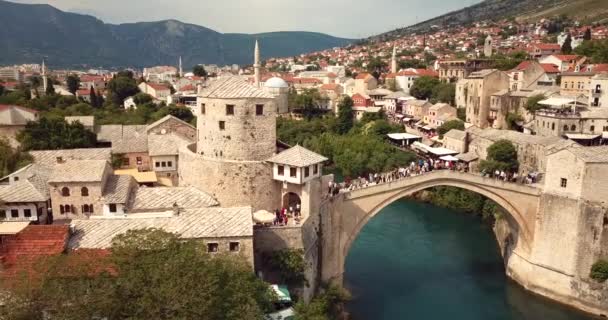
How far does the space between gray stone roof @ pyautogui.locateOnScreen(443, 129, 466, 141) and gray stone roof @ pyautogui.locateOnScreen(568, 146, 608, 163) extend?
20.6 metres

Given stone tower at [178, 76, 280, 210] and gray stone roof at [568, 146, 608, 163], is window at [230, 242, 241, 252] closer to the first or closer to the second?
stone tower at [178, 76, 280, 210]

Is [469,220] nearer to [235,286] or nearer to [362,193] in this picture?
[362,193]

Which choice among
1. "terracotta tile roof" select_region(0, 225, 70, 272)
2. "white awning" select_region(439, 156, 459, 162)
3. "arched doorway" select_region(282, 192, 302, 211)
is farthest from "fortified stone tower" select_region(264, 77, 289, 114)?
"terracotta tile roof" select_region(0, 225, 70, 272)

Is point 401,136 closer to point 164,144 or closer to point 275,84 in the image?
point 275,84

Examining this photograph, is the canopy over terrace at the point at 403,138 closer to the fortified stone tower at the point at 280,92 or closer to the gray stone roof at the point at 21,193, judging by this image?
the fortified stone tower at the point at 280,92

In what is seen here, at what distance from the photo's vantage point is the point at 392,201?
92.8 ft

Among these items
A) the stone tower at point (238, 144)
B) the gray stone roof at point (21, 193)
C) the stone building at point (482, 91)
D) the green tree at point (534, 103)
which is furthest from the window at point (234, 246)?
the stone building at point (482, 91)

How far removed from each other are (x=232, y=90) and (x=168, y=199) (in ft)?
19.8

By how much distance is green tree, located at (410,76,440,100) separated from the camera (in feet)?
238

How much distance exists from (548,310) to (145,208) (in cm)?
2258

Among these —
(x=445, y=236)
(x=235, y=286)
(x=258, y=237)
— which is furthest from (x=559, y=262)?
(x=235, y=286)

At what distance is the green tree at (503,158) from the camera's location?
39.1 m

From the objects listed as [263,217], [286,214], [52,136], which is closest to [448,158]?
[286,214]

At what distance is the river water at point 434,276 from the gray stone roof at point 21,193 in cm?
1688
